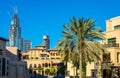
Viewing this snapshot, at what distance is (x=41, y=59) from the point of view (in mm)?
162500

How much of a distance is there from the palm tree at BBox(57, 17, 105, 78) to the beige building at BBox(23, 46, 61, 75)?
104 metres

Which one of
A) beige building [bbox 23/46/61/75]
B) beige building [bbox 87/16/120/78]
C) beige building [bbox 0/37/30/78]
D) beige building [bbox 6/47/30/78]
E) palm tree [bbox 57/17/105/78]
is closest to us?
palm tree [bbox 57/17/105/78]

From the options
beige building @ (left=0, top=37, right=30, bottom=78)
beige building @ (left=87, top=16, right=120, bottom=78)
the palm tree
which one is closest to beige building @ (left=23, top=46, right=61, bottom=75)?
beige building @ (left=0, top=37, right=30, bottom=78)

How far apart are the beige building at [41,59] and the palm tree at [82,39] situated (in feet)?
341

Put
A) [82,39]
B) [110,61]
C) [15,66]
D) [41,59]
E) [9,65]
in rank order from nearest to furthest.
→ [82,39] < [110,61] < [9,65] < [15,66] < [41,59]

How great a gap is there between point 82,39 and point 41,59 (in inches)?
4395

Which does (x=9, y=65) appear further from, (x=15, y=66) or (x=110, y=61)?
(x=110, y=61)

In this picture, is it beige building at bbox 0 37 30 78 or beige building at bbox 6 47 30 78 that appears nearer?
beige building at bbox 0 37 30 78

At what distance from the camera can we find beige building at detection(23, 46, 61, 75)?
15825 centimetres

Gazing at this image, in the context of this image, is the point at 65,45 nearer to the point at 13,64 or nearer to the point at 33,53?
the point at 13,64

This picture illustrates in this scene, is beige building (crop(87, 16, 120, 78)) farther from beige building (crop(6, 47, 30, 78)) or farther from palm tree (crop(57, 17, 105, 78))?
beige building (crop(6, 47, 30, 78))

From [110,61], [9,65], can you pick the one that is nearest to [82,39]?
[110,61]

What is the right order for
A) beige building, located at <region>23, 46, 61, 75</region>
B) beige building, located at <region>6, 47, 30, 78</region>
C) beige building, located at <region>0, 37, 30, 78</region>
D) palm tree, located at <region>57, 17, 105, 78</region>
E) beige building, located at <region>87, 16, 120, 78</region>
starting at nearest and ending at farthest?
palm tree, located at <region>57, 17, 105, 78</region> < beige building, located at <region>87, 16, 120, 78</region> < beige building, located at <region>0, 37, 30, 78</region> < beige building, located at <region>6, 47, 30, 78</region> < beige building, located at <region>23, 46, 61, 75</region>

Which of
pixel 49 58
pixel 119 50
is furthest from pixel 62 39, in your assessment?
pixel 49 58
